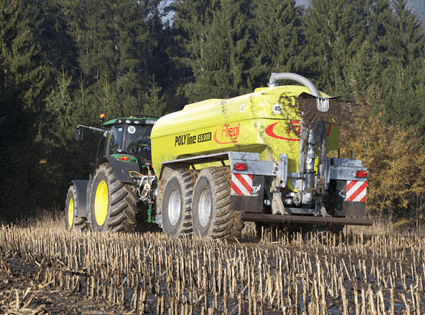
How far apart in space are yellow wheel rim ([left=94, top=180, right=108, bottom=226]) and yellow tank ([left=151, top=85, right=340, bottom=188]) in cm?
279

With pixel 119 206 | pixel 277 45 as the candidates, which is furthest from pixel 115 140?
pixel 277 45

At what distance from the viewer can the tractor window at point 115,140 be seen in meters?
12.6

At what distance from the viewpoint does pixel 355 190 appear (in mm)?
9516

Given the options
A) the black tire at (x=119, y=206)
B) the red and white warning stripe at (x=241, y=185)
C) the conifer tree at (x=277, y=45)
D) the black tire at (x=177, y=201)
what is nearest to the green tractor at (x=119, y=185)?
the black tire at (x=119, y=206)

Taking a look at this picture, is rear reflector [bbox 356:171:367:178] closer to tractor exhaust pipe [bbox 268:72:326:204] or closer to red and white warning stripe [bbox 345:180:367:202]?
red and white warning stripe [bbox 345:180:367:202]

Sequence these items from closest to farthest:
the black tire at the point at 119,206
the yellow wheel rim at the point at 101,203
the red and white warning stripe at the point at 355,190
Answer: the red and white warning stripe at the point at 355,190
the black tire at the point at 119,206
the yellow wheel rim at the point at 101,203

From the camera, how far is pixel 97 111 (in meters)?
28.2

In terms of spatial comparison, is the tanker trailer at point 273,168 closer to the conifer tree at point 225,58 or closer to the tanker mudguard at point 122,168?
the tanker mudguard at point 122,168

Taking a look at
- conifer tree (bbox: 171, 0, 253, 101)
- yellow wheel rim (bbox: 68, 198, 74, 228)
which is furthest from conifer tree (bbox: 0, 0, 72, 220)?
conifer tree (bbox: 171, 0, 253, 101)

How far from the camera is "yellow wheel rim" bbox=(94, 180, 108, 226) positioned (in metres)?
12.0

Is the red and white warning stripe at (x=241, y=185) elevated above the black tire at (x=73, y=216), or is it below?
above

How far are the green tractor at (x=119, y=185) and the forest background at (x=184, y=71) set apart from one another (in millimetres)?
4635

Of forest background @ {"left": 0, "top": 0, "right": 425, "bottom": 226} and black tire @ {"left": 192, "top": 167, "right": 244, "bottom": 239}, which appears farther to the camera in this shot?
forest background @ {"left": 0, "top": 0, "right": 425, "bottom": 226}

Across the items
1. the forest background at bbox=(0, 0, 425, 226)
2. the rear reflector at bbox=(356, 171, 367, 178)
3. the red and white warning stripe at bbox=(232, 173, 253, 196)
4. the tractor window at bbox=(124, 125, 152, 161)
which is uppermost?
the forest background at bbox=(0, 0, 425, 226)
